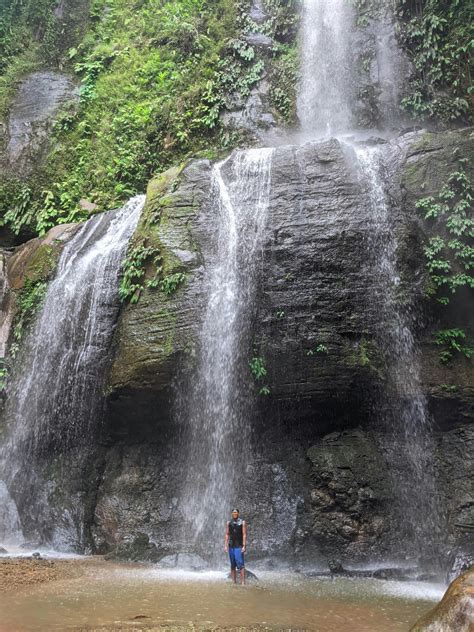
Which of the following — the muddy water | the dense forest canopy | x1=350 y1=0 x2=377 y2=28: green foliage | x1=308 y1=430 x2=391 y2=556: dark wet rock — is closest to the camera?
the muddy water

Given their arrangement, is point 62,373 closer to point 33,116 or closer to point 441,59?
point 33,116

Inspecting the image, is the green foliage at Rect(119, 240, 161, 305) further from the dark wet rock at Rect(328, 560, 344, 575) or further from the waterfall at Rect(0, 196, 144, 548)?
the dark wet rock at Rect(328, 560, 344, 575)

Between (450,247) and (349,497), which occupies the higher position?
(450,247)

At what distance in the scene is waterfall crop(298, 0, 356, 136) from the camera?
19.0 metres

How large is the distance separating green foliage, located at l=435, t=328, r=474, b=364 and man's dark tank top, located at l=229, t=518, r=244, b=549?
218 inches

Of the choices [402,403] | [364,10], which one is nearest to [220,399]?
[402,403]

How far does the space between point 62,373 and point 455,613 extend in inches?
408

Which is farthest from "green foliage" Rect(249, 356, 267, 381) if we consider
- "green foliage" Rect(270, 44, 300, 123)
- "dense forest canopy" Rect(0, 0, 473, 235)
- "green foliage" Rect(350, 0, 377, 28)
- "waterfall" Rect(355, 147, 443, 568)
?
"green foliage" Rect(350, 0, 377, 28)

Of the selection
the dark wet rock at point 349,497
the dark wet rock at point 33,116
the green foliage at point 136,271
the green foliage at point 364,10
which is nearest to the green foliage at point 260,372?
the dark wet rock at point 349,497

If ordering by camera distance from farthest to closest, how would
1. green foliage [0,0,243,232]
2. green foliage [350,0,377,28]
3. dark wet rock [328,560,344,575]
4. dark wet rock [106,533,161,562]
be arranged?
green foliage [350,0,377,28] → green foliage [0,0,243,232] → dark wet rock [106,533,161,562] → dark wet rock [328,560,344,575]

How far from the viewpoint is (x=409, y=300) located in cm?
1245

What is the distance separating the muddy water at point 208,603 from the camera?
265 inches

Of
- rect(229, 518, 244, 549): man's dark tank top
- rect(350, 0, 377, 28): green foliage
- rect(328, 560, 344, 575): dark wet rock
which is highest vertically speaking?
rect(350, 0, 377, 28): green foliage

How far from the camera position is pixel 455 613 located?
504 centimetres
